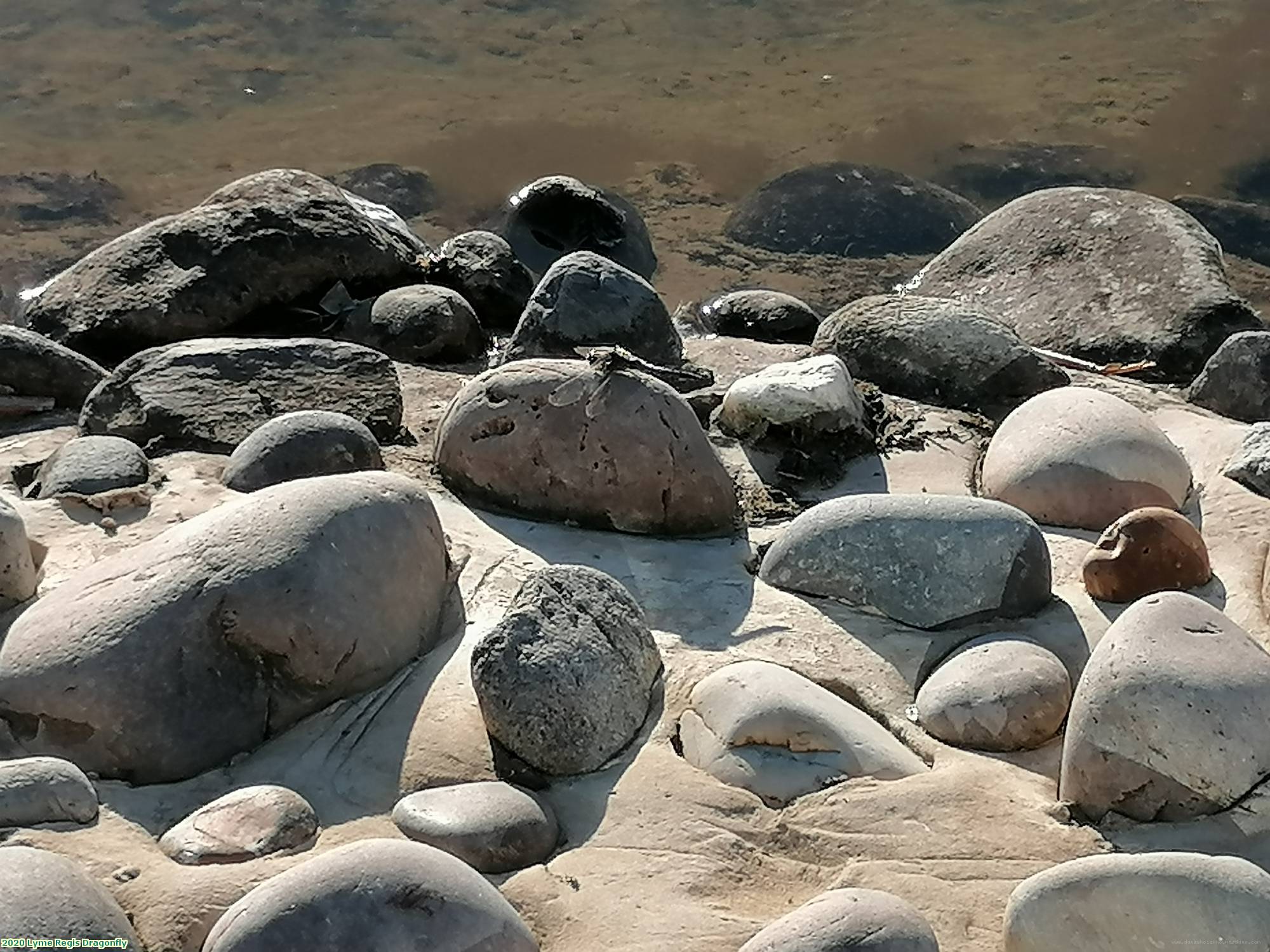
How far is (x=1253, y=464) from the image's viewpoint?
519cm

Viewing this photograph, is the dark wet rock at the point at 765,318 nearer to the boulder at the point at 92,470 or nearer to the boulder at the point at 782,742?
the boulder at the point at 92,470

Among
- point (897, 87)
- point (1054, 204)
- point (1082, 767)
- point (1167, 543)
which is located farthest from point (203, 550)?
point (897, 87)

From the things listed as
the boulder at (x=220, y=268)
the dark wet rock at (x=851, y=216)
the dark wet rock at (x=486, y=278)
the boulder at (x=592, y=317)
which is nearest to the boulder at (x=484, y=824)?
the boulder at (x=592, y=317)

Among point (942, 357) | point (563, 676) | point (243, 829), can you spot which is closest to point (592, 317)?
point (942, 357)

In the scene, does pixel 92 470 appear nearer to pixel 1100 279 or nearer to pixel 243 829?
pixel 243 829

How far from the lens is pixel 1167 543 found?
447 centimetres

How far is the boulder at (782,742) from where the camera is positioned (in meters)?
3.59

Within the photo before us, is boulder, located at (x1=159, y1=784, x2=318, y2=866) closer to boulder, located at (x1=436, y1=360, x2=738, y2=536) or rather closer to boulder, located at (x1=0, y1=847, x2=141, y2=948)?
boulder, located at (x1=0, y1=847, x2=141, y2=948)

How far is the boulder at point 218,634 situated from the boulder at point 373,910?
35.4 inches

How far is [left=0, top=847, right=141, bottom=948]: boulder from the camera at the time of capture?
2.79 m

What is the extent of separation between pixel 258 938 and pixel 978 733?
6.27 feet

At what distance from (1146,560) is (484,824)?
2243mm

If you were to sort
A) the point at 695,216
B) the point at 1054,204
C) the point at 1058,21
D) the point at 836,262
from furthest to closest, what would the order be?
the point at 1058,21
the point at 695,216
the point at 836,262
the point at 1054,204

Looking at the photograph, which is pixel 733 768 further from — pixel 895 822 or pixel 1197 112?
pixel 1197 112
